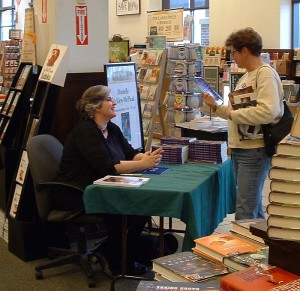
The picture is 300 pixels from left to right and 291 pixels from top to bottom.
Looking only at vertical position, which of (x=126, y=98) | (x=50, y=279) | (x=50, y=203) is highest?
(x=126, y=98)

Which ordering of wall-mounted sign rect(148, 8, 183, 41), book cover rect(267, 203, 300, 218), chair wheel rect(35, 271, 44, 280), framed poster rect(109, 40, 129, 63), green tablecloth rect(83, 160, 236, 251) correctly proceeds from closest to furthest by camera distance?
book cover rect(267, 203, 300, 218), green tablecloth rect(83, 160, 236, 251), chair wheel rect(35, 271, 44, 280), framed poster rect(109, 40, 129, 63), wall-mounted sign rect(148, 8, 183, 41)

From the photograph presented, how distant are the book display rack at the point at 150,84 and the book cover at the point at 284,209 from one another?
4.88 metres

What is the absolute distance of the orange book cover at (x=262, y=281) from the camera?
1.44m

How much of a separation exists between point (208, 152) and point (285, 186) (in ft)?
7.89

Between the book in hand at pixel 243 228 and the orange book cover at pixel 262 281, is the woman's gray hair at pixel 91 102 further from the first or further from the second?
the orange book cover at pixel 262 281

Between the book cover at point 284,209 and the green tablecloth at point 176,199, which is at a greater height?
the book cover at point 284,209

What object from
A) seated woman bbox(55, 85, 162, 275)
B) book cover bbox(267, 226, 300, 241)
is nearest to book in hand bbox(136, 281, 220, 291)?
book cover bbox(267, 226, 300, 241)

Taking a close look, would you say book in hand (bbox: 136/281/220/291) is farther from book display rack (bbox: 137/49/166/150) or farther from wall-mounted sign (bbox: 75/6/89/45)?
book display rack (bbox: 137/49/166/150)

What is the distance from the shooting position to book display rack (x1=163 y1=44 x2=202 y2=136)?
297 inches

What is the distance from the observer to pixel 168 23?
10.6 metres

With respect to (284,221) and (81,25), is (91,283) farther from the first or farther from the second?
(284,221)

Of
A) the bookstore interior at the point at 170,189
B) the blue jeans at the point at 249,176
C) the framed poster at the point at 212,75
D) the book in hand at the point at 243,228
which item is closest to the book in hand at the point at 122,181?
the bookstore interior at the point at 170,189

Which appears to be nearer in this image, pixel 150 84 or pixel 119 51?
pixel 150 84

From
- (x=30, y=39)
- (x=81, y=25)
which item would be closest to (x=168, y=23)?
(x=30, y=39)
